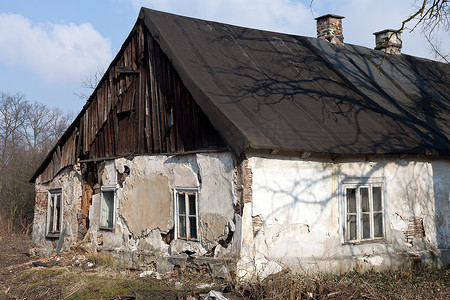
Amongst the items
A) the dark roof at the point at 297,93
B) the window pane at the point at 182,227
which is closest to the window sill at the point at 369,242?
the dark roof at the point at 297,93

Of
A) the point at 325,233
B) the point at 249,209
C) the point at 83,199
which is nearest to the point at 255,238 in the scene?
the point at 249,209

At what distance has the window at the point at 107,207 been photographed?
463 inches

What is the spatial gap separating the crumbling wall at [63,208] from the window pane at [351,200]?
6.52 meters

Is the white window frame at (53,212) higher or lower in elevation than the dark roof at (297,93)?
lower

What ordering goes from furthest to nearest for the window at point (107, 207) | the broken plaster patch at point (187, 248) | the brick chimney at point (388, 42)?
the brick chimney at point (388, 42) → the window at point (107, 207) → the broken plaster patch at point (187, 248)

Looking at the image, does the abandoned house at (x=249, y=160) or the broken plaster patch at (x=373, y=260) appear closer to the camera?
the abandoned house at (x=249, y=160)

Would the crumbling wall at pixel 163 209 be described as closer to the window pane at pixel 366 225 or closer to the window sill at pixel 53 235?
the window sill at pixel 53 235

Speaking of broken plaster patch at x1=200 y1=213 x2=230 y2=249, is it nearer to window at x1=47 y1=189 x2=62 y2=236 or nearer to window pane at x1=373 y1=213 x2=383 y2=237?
window pane at x1=373 y1=213 x2=383 y2=237

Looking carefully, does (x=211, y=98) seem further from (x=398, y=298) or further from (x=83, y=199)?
(x=83, y=199)

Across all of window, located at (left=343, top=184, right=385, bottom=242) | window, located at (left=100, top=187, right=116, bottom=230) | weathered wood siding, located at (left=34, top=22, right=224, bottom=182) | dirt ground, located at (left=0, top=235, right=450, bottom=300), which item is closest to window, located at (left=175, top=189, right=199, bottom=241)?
dirt ground, located at (left=0, top=235, right=450, bottom=300)

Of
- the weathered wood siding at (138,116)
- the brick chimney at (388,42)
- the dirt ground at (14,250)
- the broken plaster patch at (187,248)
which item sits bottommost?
the dirt ground at (14,250)

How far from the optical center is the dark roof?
8.84 meters

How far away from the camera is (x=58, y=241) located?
1279cm

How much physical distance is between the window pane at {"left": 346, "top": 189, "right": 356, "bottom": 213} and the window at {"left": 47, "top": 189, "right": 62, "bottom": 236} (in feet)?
24.1
